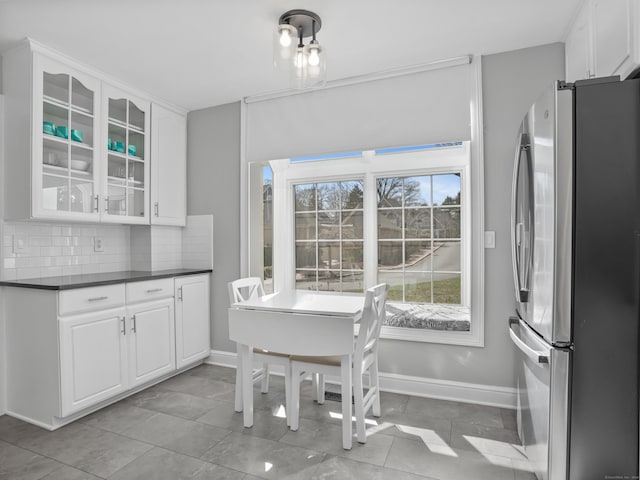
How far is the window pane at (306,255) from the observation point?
3.48 meters

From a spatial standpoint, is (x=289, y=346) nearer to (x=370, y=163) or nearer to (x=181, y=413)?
(x=181, y=413)

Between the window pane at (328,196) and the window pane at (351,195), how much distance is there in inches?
1.8

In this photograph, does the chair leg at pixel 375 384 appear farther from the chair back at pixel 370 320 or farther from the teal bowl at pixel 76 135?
the teal bowl at pixel 76 135

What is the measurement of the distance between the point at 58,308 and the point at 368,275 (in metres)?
2.19

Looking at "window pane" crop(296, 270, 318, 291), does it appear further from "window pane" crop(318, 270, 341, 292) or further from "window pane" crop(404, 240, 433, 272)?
"window pane" crop(404, 240, 433, 272)

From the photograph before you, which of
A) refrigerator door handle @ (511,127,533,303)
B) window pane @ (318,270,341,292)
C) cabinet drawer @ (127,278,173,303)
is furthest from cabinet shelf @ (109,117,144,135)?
refrigerator door handle @ (511,127,533,303)

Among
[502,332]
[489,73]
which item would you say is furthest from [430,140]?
[502,332]

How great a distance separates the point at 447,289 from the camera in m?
3.01

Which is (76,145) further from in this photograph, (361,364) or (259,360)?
(361,364)

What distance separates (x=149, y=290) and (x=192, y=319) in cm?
58

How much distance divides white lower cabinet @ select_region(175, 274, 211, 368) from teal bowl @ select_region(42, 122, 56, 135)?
1.37m

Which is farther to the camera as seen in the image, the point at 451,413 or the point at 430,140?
the point at 430,140

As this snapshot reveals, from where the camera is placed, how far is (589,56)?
193cm

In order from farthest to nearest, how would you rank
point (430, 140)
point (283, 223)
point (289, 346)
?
point (283, 223)
point (430, 140)
point (289, 346)
